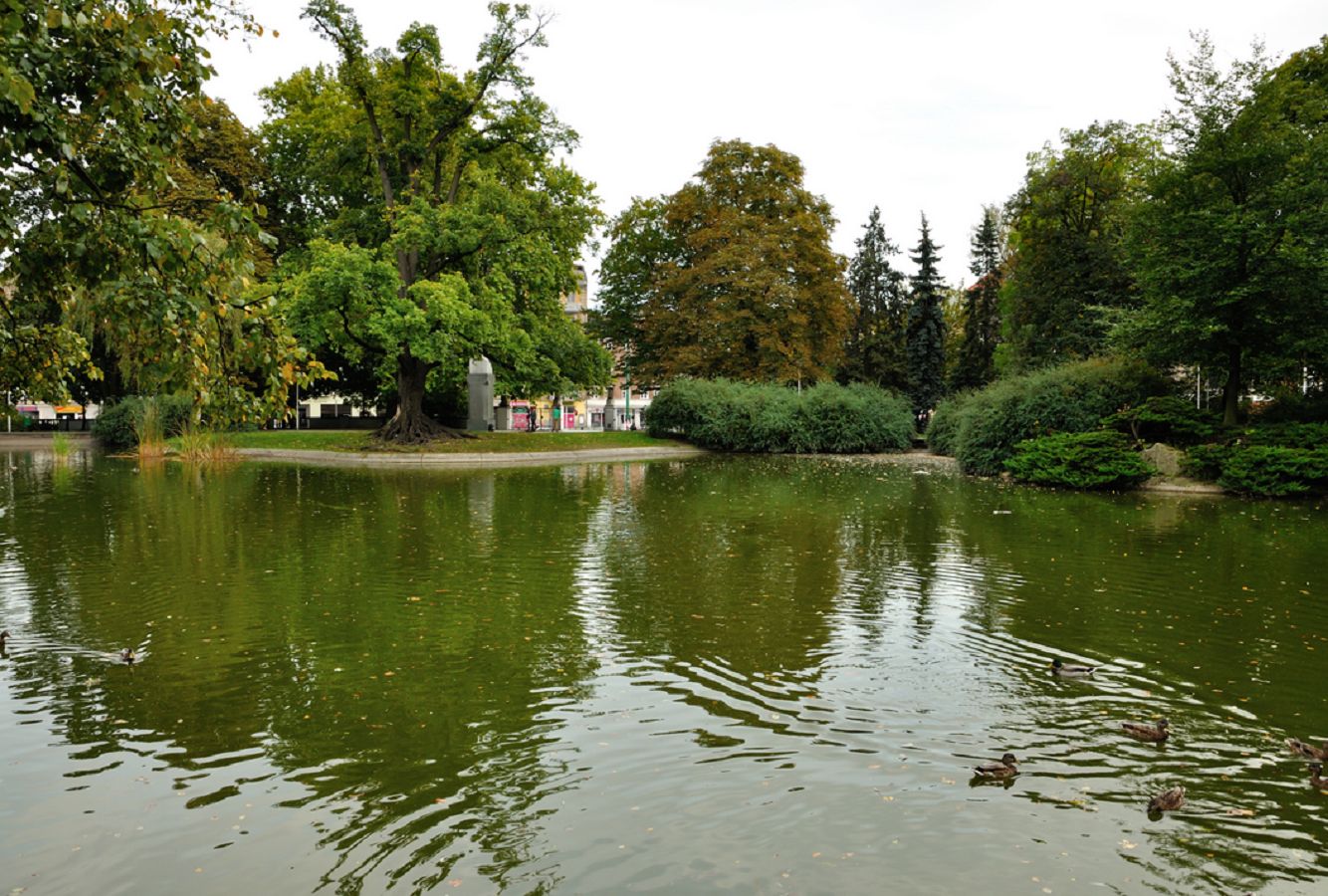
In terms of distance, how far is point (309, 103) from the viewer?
4247cm

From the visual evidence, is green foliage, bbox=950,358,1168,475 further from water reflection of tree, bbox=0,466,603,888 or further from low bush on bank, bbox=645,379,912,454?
water reflection of tree, bbox=0,466,603,888

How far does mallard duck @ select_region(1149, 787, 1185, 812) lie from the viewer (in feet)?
16.1

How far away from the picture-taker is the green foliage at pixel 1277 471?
2116cm

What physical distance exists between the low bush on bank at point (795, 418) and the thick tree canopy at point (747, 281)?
447cm

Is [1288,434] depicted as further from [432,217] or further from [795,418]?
[432,217]

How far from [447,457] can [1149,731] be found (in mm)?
31036

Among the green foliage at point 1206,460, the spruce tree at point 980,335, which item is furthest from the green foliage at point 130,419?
the spruce tree at point 980,335

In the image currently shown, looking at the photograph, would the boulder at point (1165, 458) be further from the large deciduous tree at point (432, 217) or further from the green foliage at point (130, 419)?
the green foliage at point (130, 419)

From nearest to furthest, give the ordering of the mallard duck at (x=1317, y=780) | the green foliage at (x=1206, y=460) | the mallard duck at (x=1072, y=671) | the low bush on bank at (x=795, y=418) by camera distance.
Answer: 1. the mallard duck at (x=1317, y=780)
2. the mallard duck at (x=1072, y=671)
3. the green foliage at (x=1206, y=460)
4. the low bush on bank at (x=795, y=418)

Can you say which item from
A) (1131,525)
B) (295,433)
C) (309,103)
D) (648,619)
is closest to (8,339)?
A: (648,619)

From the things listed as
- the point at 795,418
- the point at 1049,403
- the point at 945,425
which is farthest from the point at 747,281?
the point at 1049,403

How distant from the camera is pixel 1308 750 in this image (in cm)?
554

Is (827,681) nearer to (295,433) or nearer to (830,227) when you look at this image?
(295,433)

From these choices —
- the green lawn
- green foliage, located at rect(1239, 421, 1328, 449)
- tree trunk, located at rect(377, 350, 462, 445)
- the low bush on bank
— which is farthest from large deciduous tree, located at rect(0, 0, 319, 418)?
the low bush on bank
